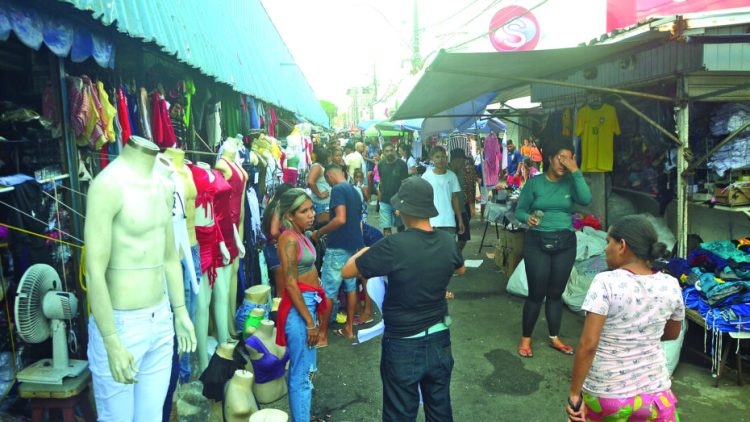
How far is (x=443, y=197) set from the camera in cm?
668

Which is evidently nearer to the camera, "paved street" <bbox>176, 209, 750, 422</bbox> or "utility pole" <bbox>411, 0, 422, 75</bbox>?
"paved street" <bbox>176, 209, 750, 422</bbox>

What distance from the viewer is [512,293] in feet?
22.8

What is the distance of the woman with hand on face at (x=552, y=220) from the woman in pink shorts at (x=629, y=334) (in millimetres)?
2150

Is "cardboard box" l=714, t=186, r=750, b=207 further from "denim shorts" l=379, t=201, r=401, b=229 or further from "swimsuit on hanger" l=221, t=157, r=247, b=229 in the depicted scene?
"swimsuit on hanger" l=221, t=157, r=247, b=229

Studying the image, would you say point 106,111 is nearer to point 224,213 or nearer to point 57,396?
point 224,213

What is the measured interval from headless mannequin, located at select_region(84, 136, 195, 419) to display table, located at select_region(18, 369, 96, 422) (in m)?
0.65

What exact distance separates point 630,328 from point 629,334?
0.03 meters

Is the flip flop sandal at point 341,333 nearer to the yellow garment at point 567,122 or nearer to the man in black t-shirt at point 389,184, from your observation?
the man in black t-shirt at point 389,184

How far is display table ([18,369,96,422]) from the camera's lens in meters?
2.95

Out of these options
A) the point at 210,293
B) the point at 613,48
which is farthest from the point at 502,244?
the point at 210,293

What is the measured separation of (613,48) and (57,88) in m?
4.27

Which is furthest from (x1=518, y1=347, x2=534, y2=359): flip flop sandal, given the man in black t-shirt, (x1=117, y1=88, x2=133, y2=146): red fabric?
(x1=117, y1=88, x2=133, y2=146): red fabric

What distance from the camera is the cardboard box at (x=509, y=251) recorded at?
7292mm

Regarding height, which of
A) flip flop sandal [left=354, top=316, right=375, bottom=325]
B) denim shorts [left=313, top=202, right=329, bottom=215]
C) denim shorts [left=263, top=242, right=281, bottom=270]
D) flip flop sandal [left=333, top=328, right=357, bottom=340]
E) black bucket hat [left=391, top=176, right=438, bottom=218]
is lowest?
flip flop sandal [left=333, top=328, right=357, bottom=340]
